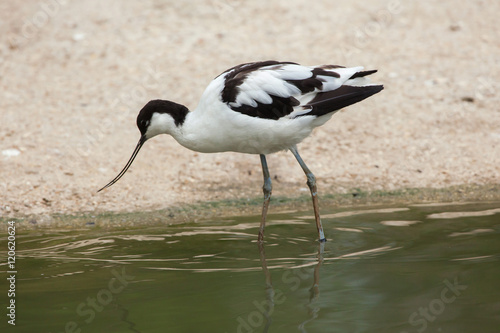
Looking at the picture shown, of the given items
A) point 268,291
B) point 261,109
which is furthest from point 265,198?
point 268,291

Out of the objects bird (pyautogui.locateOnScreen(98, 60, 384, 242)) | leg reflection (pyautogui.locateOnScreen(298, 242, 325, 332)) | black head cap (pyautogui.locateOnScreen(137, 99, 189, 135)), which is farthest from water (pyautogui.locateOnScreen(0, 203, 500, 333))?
black head cap (pyautogui.locateOnScreen(137, 99, 189, 135))

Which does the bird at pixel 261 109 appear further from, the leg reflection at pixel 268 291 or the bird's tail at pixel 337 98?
the leg reflection at pixel 268 291

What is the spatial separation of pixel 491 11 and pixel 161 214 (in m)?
6.56

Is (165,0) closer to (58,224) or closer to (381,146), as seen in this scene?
(381,146)

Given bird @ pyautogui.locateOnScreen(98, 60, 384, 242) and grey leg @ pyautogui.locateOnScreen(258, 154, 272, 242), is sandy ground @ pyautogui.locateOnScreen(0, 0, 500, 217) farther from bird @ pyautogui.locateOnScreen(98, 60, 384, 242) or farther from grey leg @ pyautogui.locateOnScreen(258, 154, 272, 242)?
bird @ pyautogui.locateOnScreen(98, 60, 384, 242)

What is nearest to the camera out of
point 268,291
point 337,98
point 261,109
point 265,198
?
point 268,291

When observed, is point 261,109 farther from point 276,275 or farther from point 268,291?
point 268,291

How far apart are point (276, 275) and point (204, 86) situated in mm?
4841

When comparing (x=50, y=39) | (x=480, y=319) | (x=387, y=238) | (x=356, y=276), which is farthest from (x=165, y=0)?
(x=480, y=319)

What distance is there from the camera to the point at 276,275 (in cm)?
494

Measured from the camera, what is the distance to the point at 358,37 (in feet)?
34.0

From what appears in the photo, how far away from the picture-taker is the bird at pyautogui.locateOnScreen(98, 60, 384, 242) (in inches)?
227

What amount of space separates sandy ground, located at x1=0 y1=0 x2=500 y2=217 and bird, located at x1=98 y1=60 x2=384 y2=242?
1450 mm

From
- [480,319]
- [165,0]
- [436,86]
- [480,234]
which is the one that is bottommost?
[480,319]
